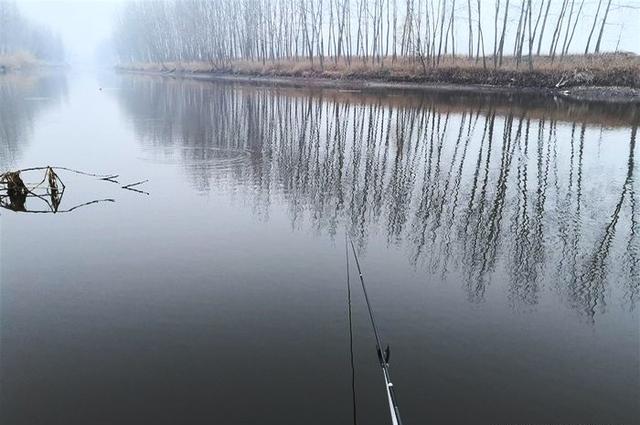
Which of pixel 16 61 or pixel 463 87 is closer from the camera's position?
pixel 463 87

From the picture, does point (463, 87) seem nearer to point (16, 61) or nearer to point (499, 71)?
point (499, 71)

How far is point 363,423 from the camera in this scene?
504cm

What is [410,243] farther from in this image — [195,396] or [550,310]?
[195,396]

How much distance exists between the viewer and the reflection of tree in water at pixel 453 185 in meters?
8.89

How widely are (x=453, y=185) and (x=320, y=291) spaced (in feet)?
25.2

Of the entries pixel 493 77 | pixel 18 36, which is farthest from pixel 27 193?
pixel 18 36

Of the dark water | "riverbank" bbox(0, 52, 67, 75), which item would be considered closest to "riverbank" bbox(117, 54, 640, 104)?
the dark water

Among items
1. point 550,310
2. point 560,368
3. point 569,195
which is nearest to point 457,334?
point 560,368

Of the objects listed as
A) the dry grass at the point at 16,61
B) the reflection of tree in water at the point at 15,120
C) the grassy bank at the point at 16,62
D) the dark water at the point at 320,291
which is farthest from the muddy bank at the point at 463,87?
the dry grass at the point at 16,61

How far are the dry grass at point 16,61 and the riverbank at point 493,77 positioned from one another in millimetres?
46122

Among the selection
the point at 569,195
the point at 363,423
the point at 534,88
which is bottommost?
the point at 363,423

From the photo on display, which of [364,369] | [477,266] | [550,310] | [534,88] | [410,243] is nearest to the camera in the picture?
[364,369]

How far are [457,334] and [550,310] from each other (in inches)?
71.9

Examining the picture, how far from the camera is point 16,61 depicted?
86250mm
